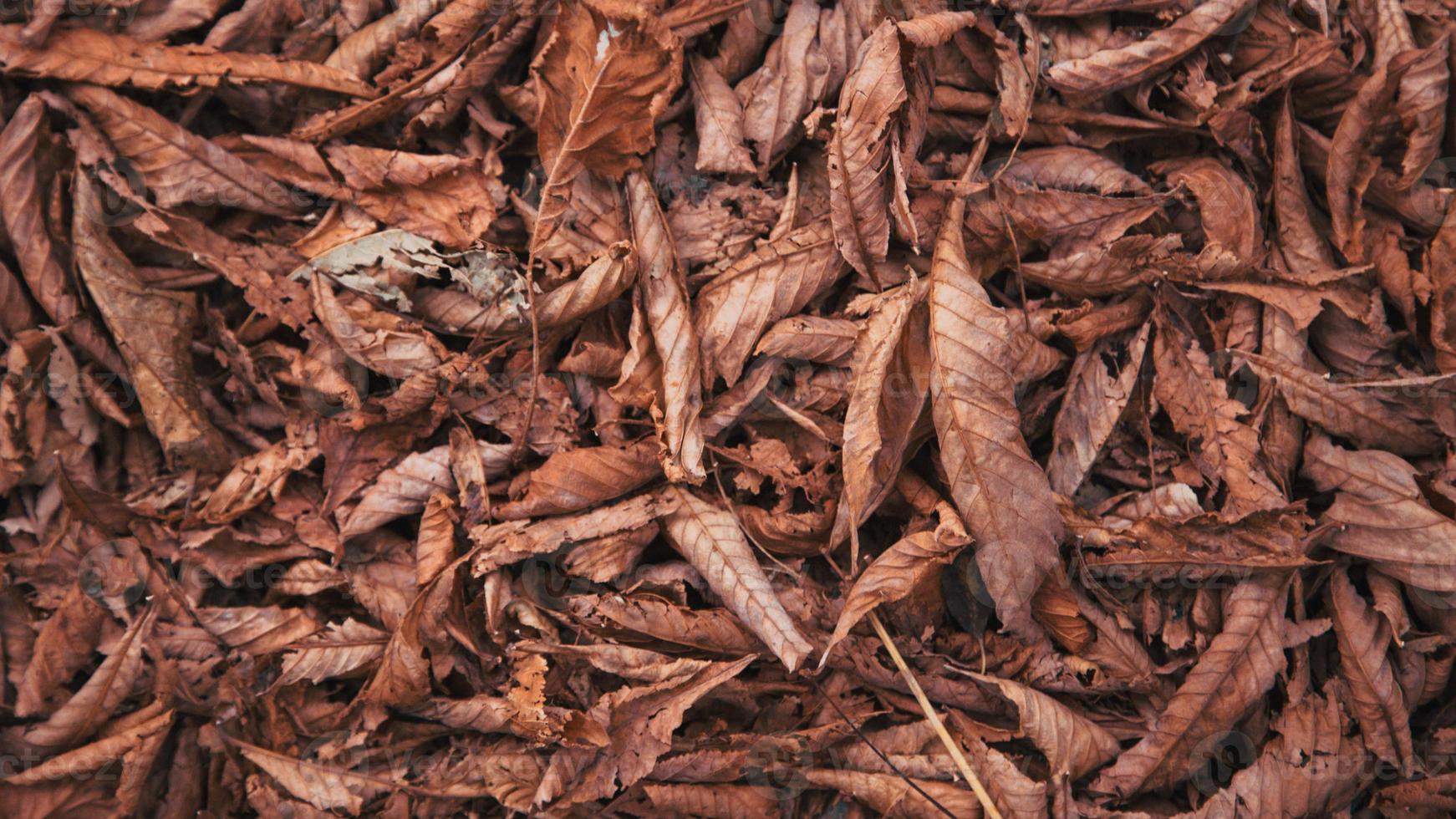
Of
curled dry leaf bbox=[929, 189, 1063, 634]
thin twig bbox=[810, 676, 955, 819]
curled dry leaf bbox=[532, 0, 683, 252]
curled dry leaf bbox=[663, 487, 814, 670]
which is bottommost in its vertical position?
thin twig bbox=[810, 676, 955, 819]

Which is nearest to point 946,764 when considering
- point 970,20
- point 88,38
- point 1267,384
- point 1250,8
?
point 1267,384

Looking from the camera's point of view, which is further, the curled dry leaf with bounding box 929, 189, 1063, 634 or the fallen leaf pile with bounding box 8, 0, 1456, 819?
the fallen leaf pile with bounding box 8, 0, 1456, 819

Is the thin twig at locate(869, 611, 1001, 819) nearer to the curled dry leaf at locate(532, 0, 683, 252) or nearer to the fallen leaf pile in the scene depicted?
the fallen leaf pile

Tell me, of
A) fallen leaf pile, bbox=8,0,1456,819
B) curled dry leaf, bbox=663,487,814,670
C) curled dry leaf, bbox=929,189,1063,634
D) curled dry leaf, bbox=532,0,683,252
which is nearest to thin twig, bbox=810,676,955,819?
fallen leaf pile, bbox=8,0,1456,819

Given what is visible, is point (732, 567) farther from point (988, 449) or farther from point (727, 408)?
point (988, 449)

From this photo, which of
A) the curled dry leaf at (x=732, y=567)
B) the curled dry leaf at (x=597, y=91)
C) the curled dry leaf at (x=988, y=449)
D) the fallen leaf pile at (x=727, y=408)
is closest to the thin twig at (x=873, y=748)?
the fallen leaf pile at (x=727, y=408)

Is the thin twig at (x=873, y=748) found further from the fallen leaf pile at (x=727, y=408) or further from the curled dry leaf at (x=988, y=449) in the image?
the curled dry leaf at (x=988, y=449)

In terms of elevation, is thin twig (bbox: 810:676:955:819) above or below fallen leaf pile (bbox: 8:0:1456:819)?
below
